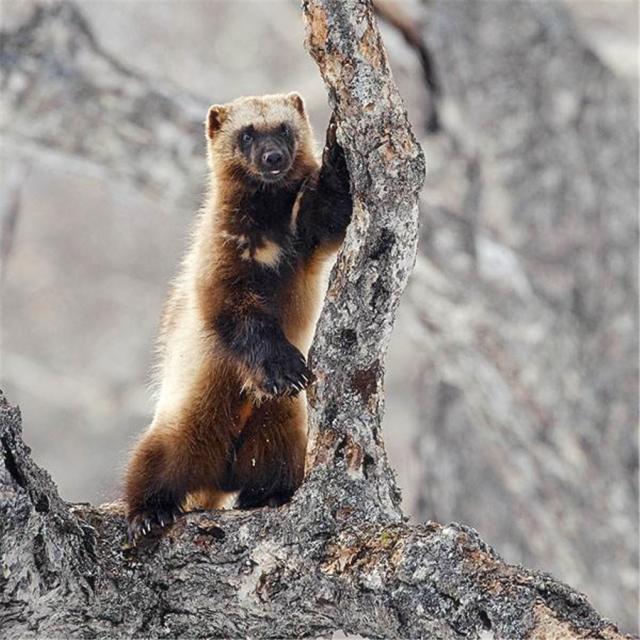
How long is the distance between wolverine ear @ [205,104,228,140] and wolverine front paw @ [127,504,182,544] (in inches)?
67.9

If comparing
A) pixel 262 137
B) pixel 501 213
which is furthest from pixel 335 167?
pixel 501 213

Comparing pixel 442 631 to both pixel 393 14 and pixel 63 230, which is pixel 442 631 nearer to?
pixel 393 14

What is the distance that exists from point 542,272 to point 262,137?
145 inches

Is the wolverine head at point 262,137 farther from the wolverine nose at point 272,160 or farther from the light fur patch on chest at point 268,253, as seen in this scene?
the light fur patch on chest at point 268,253

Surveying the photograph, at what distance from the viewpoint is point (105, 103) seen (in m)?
8.04

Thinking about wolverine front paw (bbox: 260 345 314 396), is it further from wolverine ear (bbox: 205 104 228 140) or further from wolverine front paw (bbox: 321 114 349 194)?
wolverine ear (bbox: 205 104 228 140)

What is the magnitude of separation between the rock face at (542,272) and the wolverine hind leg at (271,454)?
3.34 m

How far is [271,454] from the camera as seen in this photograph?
476 cm

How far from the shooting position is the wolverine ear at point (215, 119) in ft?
17.9

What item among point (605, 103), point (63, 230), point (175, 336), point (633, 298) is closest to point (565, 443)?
point (633, 298)

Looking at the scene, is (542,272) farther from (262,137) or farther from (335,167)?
(335,167)

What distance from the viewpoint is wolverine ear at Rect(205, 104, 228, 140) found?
215 inches

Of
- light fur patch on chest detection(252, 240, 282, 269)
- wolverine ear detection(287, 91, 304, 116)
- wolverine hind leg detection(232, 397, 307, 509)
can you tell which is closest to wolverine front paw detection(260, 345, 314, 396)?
wolverine hind leg detection(232, 397, 307, 509)

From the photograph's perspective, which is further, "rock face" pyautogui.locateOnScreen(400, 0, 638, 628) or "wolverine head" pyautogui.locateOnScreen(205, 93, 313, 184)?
"rock face" pyautogui.locateOnScreen(400, 0, 638, 628)
